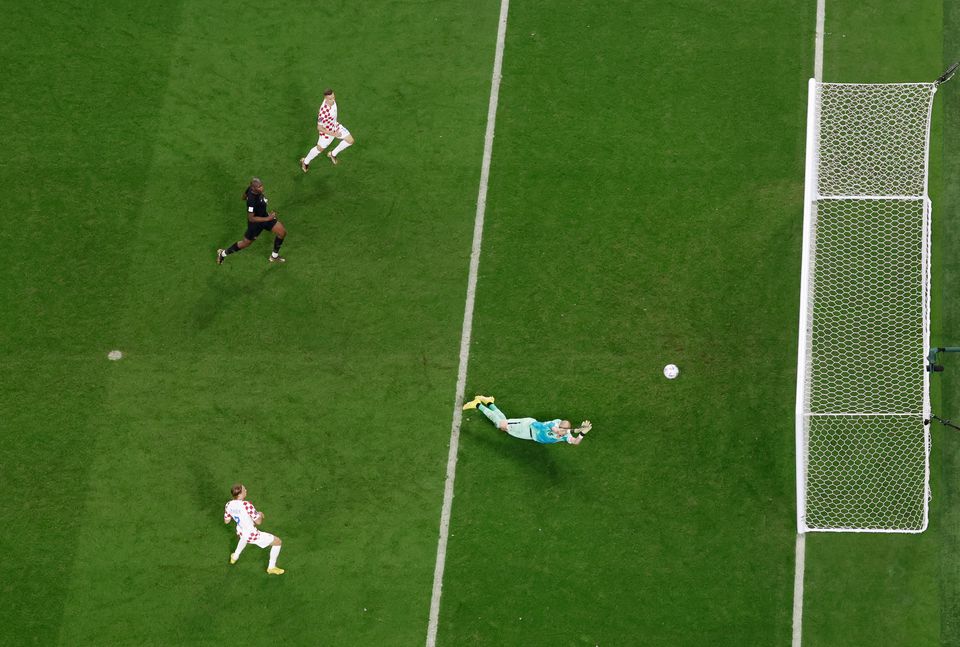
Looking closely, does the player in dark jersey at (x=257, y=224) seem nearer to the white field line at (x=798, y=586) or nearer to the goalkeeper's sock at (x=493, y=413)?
the goalkeeper's sock at (x=493, y=413)

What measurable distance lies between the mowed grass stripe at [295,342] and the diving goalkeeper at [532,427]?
62 centimetres

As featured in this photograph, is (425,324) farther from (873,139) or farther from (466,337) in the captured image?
(873,139)

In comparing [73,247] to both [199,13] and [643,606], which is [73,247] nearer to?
[199,13]

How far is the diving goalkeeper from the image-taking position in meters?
13.8

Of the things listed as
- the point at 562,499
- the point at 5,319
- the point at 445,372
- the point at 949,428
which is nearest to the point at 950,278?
the point at 949,428

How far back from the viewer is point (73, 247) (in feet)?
49.6

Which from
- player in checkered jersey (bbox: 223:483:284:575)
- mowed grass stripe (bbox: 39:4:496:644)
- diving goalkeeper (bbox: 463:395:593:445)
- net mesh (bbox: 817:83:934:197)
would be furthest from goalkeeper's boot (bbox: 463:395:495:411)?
net mesh (bbox: 817:83:934:197)

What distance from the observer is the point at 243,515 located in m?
13.6

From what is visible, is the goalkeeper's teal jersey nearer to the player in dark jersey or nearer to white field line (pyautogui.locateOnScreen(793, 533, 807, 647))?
white field line (pyautogui.locateOnScreen(793, 533, 807, 647))

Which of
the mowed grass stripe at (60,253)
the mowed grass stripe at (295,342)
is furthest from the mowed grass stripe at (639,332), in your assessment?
the mowed grass stripe at (60,253)

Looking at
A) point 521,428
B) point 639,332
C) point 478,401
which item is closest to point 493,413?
point 478,401

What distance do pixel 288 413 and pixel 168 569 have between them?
2649 mm

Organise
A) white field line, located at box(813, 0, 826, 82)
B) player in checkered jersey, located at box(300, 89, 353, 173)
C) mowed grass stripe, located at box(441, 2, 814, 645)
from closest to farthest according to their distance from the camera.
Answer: mowed grass stripe, located at box(441, 2, 814, 645)
player in checkered jersey, located at box(300, 89, 353, 173)
white field line, located at box(813, 0, 826, 82)

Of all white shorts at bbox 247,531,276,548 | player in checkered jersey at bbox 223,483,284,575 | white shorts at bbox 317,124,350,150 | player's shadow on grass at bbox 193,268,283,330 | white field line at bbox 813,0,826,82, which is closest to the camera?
player in checkered jersey at bbox 223,483,284,575
